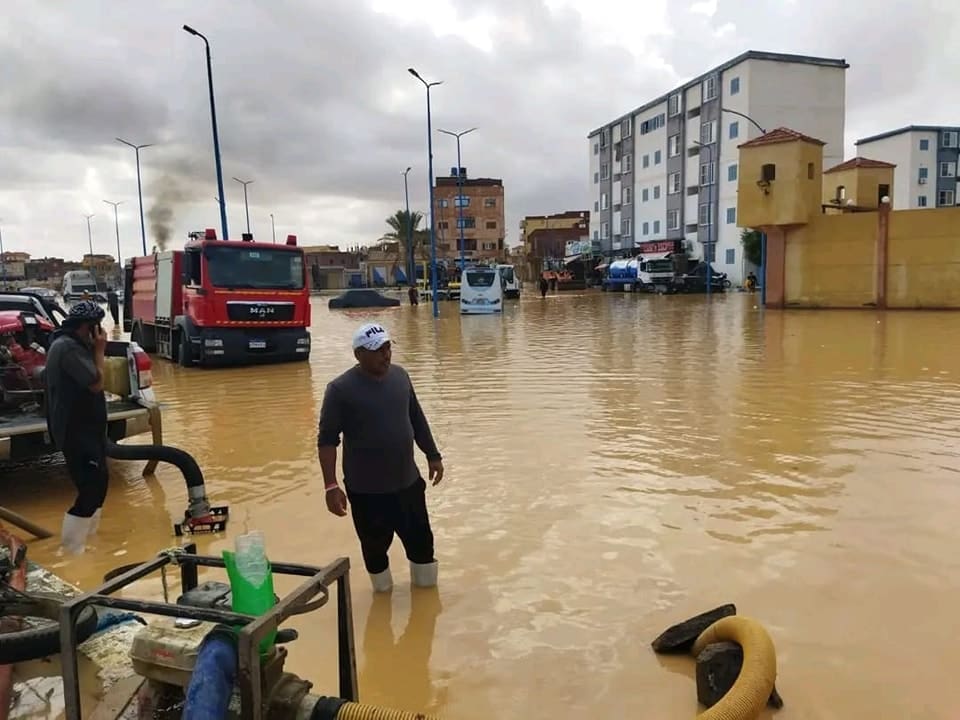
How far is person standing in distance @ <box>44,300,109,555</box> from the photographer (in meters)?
5.03

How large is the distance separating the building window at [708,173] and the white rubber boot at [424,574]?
5902 cm

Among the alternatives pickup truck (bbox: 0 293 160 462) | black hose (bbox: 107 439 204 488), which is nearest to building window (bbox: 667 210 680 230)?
pickup truck (bbox: 0 293 160 462)

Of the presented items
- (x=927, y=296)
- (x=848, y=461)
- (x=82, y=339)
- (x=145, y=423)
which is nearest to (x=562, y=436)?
(x=848, y=461)

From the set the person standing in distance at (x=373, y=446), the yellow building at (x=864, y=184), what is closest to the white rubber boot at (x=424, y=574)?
the person standing in distance at (x=373, y=446)

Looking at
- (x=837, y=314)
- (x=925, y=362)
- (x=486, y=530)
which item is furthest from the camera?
(x=837, y=314)

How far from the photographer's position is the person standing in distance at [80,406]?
503 cm

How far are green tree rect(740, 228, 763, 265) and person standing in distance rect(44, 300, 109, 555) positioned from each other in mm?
51836

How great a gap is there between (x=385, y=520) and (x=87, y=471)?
2.20m

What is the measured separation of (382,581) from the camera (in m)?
4.56

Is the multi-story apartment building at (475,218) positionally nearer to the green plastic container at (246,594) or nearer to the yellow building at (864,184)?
the yellow building at (864,184)

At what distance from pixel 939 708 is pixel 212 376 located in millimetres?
13501

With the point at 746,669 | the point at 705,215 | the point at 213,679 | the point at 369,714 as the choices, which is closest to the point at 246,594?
the point at 213,679

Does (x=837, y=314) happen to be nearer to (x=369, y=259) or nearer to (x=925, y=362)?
(x=925, y=362)

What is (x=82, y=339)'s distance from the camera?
5.11 meters
